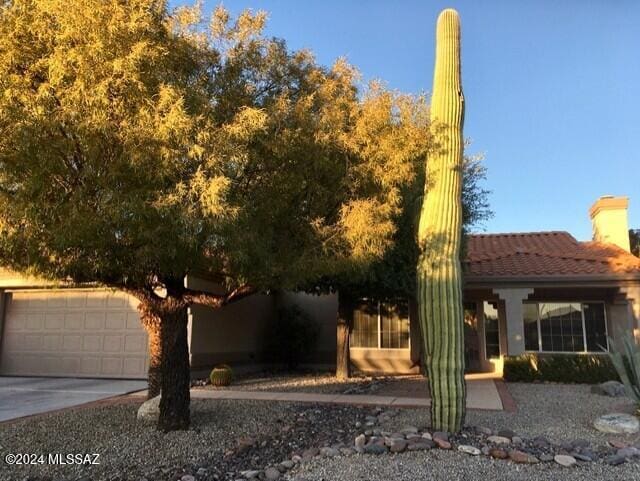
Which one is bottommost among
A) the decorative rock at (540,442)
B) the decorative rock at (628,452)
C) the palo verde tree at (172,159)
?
the decorative rock at (628,452)

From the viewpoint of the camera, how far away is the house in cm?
1461

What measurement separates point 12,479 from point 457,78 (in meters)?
7.48

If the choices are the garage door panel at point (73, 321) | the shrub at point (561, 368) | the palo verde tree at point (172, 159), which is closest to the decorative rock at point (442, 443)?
the palo verde tree at point (172, 159)

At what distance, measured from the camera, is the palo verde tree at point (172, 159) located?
5.39 m

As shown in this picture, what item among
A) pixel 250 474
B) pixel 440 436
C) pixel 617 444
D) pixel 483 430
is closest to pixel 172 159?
pixel 250 474

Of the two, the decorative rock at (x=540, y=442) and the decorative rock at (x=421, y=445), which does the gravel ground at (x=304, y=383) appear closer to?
the decorative rock at (x=540, y=442)

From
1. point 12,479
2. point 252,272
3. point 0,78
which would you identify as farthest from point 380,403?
point 0,78

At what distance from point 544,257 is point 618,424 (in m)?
9.84

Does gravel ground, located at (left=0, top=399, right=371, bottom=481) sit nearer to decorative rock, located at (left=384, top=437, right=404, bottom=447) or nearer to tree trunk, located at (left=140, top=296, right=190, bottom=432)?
tree trunk, located at (left=140, top=296, right=190, bottom=432)

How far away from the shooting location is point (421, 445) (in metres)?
6.36

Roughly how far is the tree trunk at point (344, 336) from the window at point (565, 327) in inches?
221

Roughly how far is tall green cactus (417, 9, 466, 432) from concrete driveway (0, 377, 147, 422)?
6821 millimetres

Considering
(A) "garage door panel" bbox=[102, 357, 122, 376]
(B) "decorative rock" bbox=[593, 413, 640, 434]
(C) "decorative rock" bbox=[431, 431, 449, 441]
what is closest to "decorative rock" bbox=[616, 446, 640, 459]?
(B) "decorative rock" bbox=[593, 413, 640, 434]

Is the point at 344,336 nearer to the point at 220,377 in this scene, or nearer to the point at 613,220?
the point at 220,377
